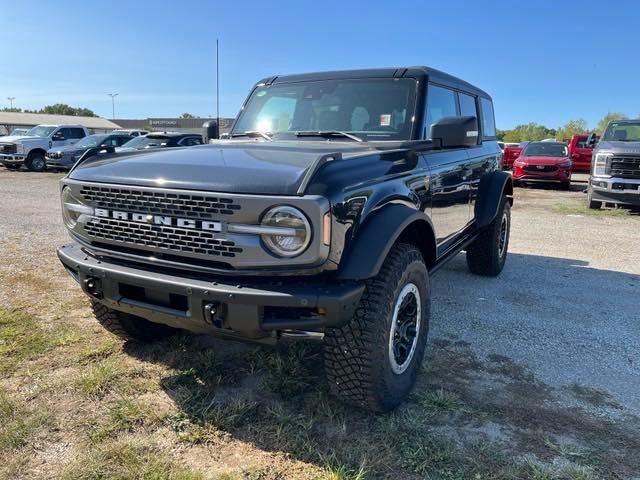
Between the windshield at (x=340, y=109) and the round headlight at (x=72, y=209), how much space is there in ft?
5.13

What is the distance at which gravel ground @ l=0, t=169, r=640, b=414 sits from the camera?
11.4 ft

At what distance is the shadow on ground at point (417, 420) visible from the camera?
2354mm

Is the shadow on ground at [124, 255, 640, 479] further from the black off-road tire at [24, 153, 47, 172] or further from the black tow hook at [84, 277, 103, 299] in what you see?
the black off-road tire at [24, 153, 47, 172]

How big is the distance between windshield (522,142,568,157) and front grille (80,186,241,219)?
1641cm

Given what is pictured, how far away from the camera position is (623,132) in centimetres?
1095

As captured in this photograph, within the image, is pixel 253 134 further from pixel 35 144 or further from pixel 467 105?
pixel 35 144

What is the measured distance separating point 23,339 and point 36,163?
19182 millimetres

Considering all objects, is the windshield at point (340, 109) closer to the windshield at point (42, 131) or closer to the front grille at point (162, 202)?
the front grille at point (162, 202)

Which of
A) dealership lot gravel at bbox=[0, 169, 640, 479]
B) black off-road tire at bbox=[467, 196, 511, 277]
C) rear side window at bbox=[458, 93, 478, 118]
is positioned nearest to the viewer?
dealership lot gravel at bbox=[0, 169, 640, 479]

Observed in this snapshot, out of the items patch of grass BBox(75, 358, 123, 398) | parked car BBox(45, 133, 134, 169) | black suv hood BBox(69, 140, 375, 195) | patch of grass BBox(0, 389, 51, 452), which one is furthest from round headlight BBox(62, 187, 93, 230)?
parked car BBox(45, 133, 134, 169)

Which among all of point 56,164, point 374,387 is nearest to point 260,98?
point 374,387

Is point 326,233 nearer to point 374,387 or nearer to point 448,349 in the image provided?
point 374,387

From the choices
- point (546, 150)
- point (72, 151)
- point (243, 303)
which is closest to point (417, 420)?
point (243, 303)

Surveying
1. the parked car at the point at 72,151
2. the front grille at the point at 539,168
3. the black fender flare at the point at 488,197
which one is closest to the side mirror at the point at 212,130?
the black fender flare at the point at 488,197
